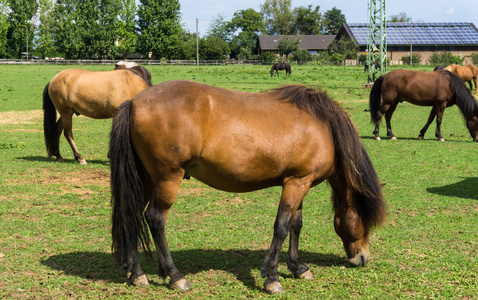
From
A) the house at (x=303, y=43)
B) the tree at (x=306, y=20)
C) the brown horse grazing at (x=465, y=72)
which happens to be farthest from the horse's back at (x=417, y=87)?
the tree at (x=306, y=20)

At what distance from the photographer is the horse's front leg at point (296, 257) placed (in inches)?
189

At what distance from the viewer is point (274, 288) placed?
4.42 m

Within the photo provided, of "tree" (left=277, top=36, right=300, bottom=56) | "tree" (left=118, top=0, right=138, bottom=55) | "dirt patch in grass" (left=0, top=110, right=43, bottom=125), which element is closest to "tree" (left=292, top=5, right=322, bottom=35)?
"tree" (left=277, top=36, right=300, bottom=56)

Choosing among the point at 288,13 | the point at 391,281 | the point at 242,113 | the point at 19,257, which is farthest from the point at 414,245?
the point at 288,13

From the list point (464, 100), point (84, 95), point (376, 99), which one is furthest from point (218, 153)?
point (464, 100)

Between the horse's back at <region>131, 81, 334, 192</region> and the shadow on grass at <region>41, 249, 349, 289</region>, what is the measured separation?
92cm

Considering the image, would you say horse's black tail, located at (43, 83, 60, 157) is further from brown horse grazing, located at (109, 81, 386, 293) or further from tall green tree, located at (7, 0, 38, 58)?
tall green tree, located at (7, 0, 38, 58)

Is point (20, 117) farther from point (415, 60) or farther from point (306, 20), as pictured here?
point (306, 20)

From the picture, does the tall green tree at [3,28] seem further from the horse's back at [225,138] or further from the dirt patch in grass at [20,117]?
the horse's back at [225,138]

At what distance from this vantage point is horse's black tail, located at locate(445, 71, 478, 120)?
1285 centimetres

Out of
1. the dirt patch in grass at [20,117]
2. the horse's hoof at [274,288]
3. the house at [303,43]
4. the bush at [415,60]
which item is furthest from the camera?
the house at [303,43]

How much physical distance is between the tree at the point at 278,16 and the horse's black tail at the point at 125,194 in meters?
121

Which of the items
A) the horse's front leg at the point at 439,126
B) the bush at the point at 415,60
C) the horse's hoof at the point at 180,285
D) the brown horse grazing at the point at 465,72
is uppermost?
the bush at the point at 415,60

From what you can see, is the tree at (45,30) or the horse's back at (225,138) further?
the tree at (45,30)
